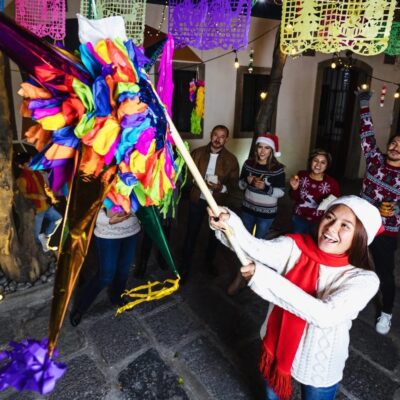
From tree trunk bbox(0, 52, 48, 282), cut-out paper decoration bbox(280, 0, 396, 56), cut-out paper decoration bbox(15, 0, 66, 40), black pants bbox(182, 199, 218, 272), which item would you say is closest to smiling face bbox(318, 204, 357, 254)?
cut-out paper decoration bbox(280, 0, 396, 56)

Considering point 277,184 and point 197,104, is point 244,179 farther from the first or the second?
point 197,104

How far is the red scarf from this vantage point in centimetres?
165

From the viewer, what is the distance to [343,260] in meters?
1.61

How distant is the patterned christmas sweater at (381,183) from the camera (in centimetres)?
285

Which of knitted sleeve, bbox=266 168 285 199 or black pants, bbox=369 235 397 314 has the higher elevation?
knitted sleeve, bbox=266 168 285 199

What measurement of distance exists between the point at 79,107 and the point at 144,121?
0.68ft

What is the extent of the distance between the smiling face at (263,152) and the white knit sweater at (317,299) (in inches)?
69.5

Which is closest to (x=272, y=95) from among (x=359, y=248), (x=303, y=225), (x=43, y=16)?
(x=303, y=225)

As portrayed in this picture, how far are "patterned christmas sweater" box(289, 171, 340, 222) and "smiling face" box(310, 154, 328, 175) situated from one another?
104 millimetres

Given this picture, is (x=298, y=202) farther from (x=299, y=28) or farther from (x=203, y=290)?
(x=299, y=28)

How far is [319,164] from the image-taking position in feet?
11.1

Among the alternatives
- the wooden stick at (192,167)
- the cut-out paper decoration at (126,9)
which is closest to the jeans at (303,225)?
the wooden stick at (192,167)

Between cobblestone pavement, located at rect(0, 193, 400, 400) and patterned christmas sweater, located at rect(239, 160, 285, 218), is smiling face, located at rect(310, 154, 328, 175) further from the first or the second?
cobblestone pavement, located at rect(0, 193, 400, 400)

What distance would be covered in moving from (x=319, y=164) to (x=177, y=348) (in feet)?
7.14
